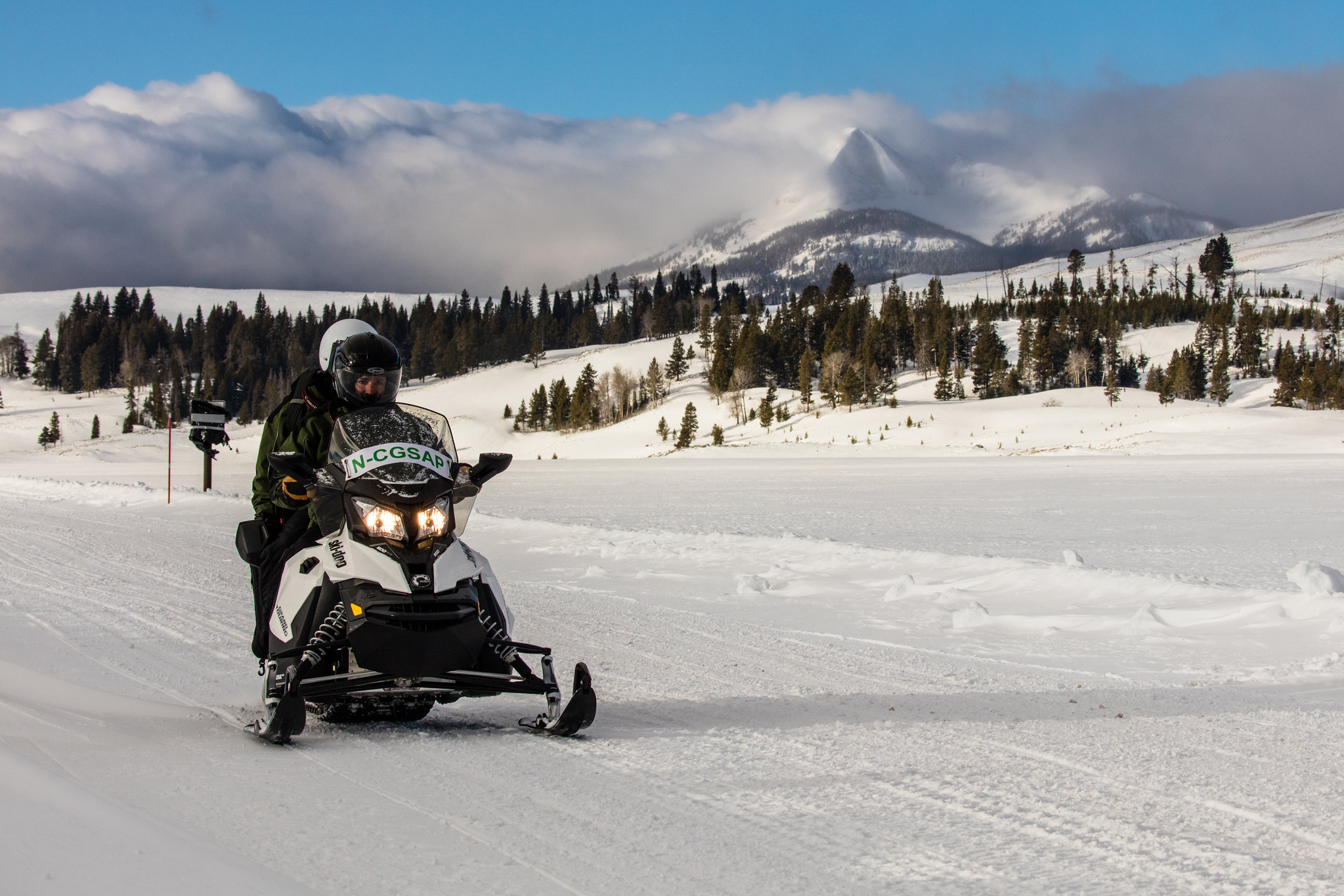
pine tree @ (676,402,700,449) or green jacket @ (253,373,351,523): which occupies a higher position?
pine tree @ (676,402,700,449)

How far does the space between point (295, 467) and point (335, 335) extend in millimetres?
1162

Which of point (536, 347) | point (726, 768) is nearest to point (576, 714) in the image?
point (726, 768)

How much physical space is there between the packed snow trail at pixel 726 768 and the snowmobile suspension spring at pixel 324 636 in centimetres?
43

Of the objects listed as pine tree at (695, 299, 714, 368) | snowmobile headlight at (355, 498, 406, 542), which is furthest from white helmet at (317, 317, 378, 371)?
→ pine tree at (695, 299, 714, 368)

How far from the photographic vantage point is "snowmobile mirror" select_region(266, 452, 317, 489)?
4414 mm

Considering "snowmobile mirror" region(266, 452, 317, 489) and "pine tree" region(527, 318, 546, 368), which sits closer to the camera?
"snowmobile mirror" region(266, 452, 317, 489)

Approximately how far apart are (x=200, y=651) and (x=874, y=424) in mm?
66421

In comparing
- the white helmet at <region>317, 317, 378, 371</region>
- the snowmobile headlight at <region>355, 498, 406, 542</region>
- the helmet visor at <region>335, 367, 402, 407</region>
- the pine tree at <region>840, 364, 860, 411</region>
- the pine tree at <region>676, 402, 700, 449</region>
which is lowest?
the snowmobile headlight at <region>355, 498, 406, 542</region>

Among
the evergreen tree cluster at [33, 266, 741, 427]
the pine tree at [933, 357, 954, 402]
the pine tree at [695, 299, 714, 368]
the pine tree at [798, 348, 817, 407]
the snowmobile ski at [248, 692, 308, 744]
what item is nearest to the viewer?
the snowmobile ski at [248, 692, 308, 744]

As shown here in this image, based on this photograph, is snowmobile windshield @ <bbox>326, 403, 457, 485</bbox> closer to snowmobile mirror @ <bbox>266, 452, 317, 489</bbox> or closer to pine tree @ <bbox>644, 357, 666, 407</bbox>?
snowmobile mirror @ <bbox>266, 452, 317, 489</bbox>

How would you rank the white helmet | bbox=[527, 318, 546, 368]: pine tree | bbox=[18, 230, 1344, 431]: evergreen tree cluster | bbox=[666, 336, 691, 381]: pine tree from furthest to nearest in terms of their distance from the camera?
bbox=[527, 318, 546, 368]: pine tree < bbox=[666, 336, 691, 381]: pine tree < bbox=[18, 230, 1344, 431]: evergreen tree cluster < the white helmet

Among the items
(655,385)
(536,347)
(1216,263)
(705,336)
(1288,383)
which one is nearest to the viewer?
(1288,383)

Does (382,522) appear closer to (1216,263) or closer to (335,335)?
(335,335)

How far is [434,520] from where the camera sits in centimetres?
445
